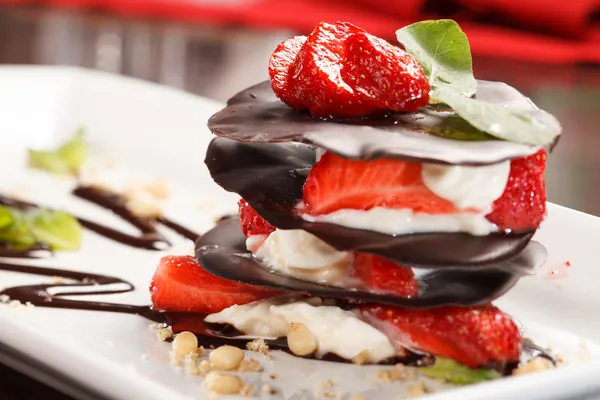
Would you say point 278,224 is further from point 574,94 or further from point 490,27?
point 490,27

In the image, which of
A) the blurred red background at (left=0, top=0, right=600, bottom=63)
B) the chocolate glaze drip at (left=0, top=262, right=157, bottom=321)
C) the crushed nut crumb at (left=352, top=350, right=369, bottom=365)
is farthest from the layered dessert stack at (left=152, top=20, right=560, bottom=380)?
the blurred red background at (left=0, top=0, right=600, bottom=63)

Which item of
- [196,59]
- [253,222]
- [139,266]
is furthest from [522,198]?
[196,59]

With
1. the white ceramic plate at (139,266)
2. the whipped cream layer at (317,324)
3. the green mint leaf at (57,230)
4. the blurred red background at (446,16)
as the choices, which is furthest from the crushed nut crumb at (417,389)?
the blurred red background at (446,16)

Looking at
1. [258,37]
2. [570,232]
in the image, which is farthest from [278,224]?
[258,37]

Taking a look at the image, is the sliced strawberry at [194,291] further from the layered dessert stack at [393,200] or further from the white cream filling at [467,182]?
the white cream filling at [467,182]

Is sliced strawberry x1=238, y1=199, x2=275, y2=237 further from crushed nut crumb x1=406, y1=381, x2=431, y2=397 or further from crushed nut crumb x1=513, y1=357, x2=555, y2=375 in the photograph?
crushed nut crumb x1=513, y1=357, x2=555, y2=375

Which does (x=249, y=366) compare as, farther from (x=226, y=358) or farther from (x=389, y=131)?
(x=389, y=131)

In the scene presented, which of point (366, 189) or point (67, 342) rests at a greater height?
point (366, 189)
